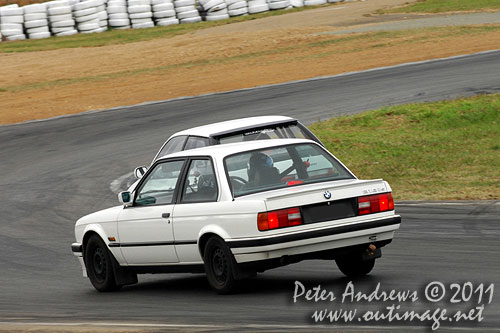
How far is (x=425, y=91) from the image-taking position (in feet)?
79.0

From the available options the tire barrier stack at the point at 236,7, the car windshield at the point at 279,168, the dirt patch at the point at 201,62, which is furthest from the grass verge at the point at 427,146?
the tire barrier stack at the point at 236,7

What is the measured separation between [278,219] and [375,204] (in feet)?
3.34

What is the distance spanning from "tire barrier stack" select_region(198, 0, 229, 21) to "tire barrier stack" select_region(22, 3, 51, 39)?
25.3ft

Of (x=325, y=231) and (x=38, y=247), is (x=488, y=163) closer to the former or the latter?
(x=38, y=247)

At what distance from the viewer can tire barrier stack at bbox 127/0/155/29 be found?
45.3 metres

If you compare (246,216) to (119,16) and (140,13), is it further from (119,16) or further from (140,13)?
(140,13)

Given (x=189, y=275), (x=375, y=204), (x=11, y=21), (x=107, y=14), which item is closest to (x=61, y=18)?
(x=11, y=21)

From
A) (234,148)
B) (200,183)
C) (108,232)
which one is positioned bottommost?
(108,232)

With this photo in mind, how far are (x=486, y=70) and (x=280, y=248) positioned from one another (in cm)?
1925

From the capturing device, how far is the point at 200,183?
8.94m

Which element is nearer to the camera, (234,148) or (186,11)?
(234,148)

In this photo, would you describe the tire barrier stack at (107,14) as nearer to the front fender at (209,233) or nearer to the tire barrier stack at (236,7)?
the tire barrier stack at (236,7)

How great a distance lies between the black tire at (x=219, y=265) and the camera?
27.3ft

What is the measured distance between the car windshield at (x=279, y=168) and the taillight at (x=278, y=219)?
0.56 m
